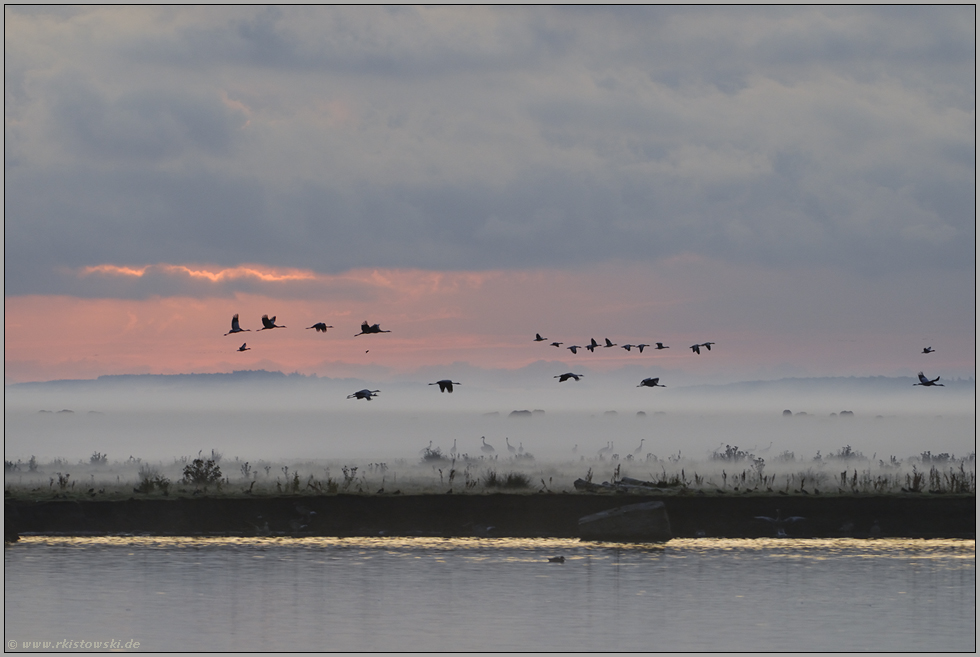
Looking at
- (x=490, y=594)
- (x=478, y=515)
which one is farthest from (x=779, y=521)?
(x=490, y=594)

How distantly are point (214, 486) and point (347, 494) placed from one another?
6221mm

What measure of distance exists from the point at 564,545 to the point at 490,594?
7822 mm

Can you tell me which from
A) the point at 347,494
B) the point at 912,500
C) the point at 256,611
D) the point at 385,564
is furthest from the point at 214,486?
the point at 912,500

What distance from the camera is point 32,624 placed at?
2973 cm

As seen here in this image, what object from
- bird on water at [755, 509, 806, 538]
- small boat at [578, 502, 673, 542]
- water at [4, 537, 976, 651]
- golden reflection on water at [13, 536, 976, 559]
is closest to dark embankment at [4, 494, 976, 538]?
bird on water at [755, 509, 806, 538]

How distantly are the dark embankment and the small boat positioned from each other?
5.45 ft

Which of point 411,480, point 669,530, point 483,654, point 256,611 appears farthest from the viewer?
point 411,480

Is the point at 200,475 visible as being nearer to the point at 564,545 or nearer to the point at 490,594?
the point at 564,545

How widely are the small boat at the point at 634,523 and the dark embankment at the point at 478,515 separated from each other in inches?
65.4

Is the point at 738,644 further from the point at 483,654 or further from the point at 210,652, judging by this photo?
the point at 210,652

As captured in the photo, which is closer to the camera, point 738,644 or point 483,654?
point 483,654

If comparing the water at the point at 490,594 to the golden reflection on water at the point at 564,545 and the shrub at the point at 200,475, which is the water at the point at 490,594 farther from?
the shrub at the point at 200,475

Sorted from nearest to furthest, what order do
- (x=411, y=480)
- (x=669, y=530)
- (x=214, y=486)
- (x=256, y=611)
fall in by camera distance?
(x=256, y=611), (x=669, y=530), (x=214, y=486), (x=411, y=480)

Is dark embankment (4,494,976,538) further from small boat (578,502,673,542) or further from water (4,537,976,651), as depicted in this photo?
small boat (578,502,673,542)
